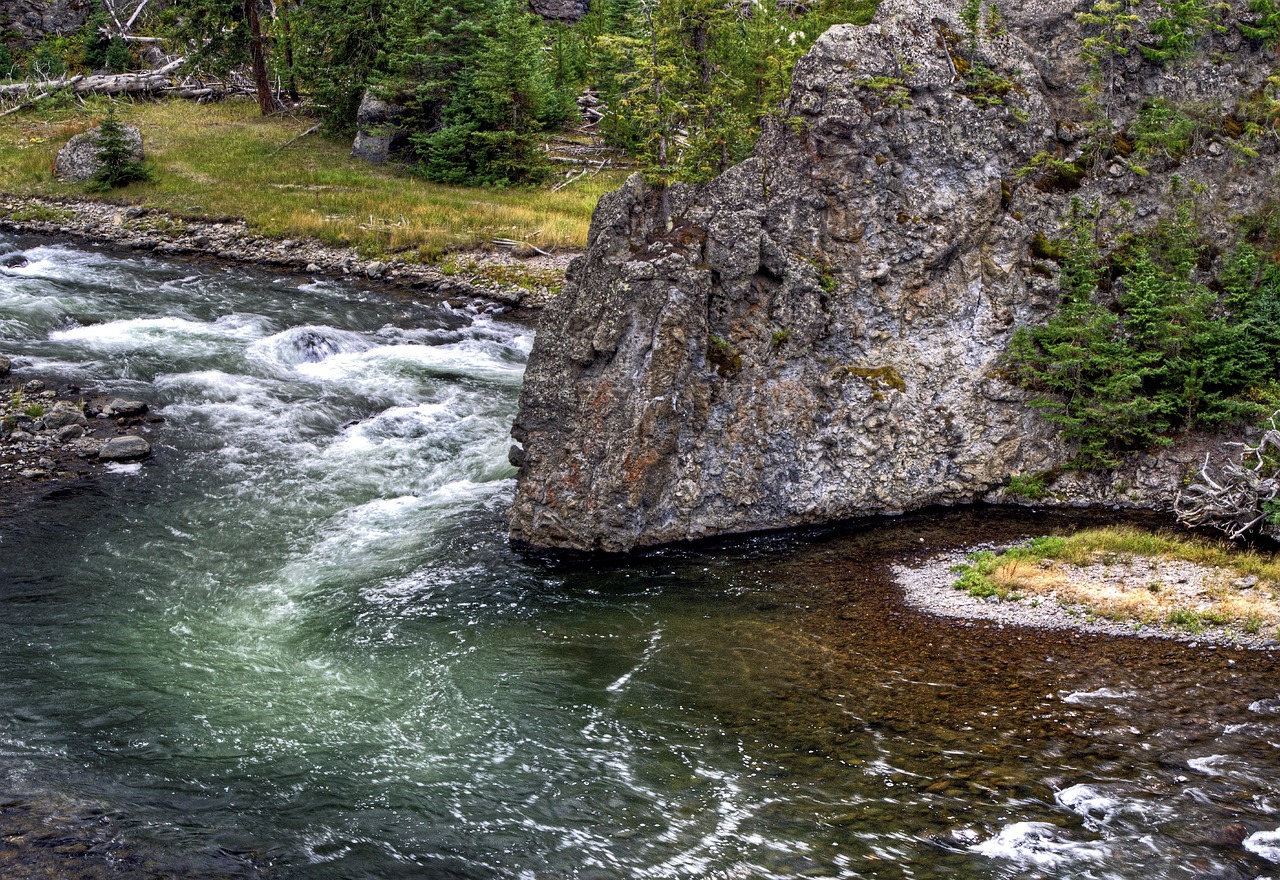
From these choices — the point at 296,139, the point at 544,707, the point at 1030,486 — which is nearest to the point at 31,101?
the point at 296,139

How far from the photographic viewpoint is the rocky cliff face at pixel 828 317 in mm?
18922

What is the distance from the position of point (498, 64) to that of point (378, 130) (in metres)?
9.12

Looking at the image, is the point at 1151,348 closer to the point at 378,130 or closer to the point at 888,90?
the point at 888,90

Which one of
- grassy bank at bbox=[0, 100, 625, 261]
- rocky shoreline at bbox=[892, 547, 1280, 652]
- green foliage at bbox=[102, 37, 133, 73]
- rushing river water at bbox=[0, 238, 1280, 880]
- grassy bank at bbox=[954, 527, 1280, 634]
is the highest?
green foliage at bbox=[102, 37, 133, 73]

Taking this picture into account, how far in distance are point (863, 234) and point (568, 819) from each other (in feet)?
44.3

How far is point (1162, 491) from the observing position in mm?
19750

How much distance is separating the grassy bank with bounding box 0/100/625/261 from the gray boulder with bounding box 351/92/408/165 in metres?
0.87

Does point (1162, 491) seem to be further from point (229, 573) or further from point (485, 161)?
point (485, 161)

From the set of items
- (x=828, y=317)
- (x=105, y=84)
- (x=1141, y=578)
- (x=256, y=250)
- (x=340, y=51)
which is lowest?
(x=1141, y=578)

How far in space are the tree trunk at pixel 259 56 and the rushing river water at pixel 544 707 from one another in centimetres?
4154

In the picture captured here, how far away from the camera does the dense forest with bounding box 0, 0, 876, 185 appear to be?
925 inches

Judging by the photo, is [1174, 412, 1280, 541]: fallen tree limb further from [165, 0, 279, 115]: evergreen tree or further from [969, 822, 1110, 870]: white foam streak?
[165, 0, 279, 115]: evergreen tree

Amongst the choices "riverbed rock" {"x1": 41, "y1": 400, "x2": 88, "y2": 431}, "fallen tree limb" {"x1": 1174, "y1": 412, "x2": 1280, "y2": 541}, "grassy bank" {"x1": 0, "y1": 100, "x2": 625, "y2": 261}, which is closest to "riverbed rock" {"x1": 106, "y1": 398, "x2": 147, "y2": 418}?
"riverbed rock" {"x1": 41, "y1": 400, "x2": 88, "y2": 431}

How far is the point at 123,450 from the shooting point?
22.7 metres
